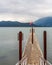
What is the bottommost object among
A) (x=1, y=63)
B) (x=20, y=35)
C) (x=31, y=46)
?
(x=1, y=63)

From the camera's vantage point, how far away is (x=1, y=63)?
31016mm

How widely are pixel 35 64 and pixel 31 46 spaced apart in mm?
2747

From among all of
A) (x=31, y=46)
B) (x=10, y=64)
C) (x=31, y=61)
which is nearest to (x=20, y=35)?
(x=31, y=61)

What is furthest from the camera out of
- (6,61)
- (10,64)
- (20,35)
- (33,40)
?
(6,61)

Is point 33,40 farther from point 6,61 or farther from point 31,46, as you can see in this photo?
point 6,61

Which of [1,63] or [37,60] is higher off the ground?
[37,60]

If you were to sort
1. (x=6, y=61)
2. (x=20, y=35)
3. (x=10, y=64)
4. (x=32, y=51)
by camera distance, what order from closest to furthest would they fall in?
(x=20, y=35), (x=32, y=51), (x=10, y=64), (x=6, y=61)

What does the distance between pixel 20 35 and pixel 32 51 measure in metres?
3.78

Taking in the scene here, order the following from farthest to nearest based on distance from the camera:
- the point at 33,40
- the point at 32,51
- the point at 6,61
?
1. the point at 6,61
2. the point at 33,40
3. the point at 32,51

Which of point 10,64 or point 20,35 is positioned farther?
point 10,64

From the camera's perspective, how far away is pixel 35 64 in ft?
53.5

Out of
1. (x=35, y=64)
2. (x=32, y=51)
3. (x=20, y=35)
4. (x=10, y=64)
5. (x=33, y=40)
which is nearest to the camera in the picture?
(x=20, y=35)

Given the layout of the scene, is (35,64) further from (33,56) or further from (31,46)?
(31,46)

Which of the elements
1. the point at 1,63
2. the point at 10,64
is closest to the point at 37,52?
the point at 10,64
